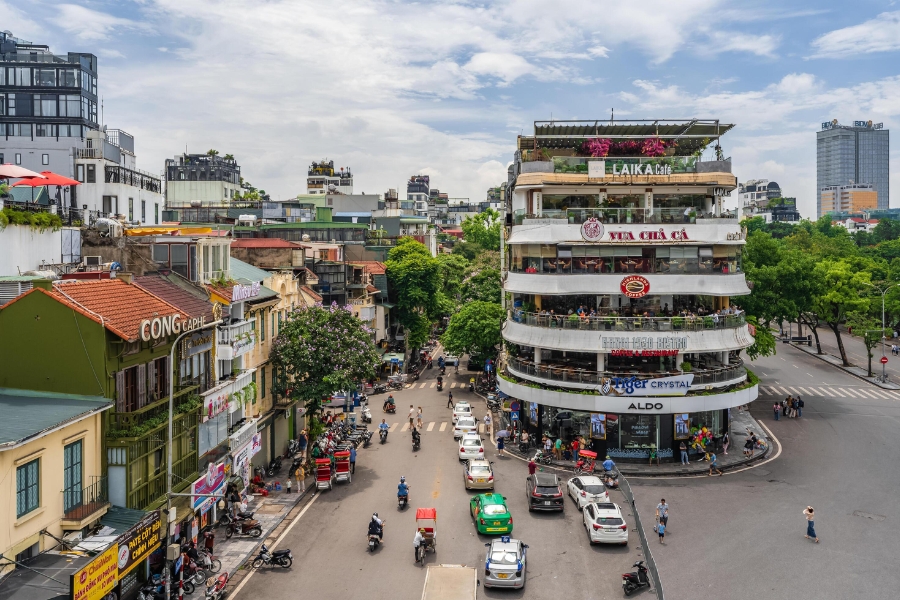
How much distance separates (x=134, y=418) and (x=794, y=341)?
285 feet

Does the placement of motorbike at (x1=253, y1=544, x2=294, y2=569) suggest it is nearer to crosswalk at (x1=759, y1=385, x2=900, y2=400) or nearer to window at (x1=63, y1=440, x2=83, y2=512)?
window at (x1=63, y1=440, x2=83, y2=512)

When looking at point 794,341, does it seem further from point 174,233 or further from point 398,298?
point 174,233

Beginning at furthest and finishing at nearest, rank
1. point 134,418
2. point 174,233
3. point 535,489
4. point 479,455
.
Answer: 1. point 479,455
2. point 174,233
3. point 535,489
4. point 134,418

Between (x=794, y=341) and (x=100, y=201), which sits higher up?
(x=100, y=201)

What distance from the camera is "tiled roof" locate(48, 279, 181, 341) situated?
23.8 meters

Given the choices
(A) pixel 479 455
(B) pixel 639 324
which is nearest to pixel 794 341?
(B) pixel 639 324

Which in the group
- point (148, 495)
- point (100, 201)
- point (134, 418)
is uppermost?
point (100, 201)

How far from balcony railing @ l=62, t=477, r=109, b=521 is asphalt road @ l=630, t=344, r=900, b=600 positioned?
63.9 feet

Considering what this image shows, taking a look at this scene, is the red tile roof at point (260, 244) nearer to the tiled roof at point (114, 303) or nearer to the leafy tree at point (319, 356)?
the leafy tree at point (319, 356)

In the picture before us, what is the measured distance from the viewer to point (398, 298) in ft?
274

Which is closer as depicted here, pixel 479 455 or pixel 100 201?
pixel 479 455

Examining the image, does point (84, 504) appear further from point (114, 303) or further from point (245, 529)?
point (245, 529)

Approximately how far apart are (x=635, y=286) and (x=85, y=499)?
32040mm

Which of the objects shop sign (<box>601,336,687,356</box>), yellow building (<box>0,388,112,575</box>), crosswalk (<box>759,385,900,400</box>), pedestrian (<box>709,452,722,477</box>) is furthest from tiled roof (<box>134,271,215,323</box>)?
crosswalk (<box>759,385,900,400</box>)
